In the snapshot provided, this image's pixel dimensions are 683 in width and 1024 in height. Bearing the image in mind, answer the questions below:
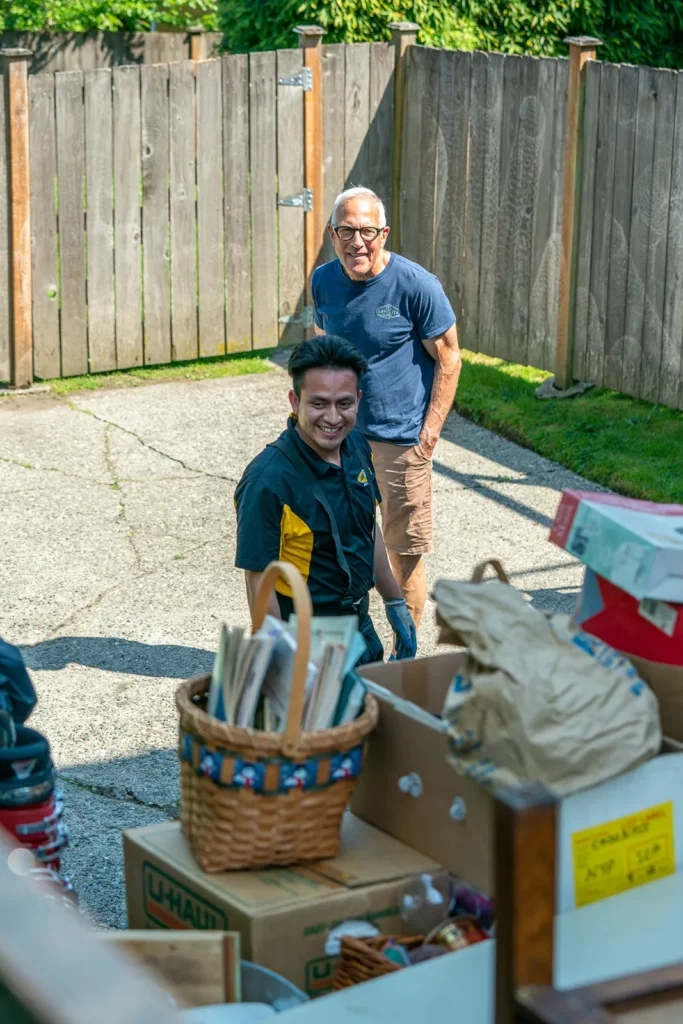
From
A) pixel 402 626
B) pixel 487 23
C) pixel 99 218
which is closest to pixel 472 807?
pixel 402 626

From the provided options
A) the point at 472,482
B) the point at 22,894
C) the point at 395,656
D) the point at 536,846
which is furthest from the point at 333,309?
the point at 22,894

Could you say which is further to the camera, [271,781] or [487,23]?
[487,23]

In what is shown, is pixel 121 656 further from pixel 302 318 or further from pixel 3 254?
pixel 302 318

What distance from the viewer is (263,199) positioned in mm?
10367

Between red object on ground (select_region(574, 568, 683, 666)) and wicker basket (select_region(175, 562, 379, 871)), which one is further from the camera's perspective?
red object on ground (select_region(574, 568, 683, 666))

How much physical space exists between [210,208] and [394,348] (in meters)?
4.67

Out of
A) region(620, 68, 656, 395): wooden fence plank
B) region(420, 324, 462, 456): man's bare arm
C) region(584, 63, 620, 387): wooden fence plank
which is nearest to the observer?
region(420, 324, 462, 456): man's bare arm

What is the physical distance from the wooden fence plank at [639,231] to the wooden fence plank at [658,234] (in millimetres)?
40

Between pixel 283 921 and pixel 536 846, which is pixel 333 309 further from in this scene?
pixel 536 846

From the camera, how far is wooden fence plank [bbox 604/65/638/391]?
29.2ft

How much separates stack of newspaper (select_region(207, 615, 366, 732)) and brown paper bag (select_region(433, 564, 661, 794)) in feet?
0.78

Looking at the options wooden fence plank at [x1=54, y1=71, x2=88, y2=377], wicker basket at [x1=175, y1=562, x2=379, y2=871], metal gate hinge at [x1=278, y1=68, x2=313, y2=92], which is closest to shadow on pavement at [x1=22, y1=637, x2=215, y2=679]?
wicker basket at [x1=175, y1=562, x2=379, y2=871]

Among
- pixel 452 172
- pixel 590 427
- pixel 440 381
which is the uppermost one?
pixel 452 172

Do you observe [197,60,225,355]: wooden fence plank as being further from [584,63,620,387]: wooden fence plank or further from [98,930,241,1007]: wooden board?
[98,930,241,1007]: wooden board
